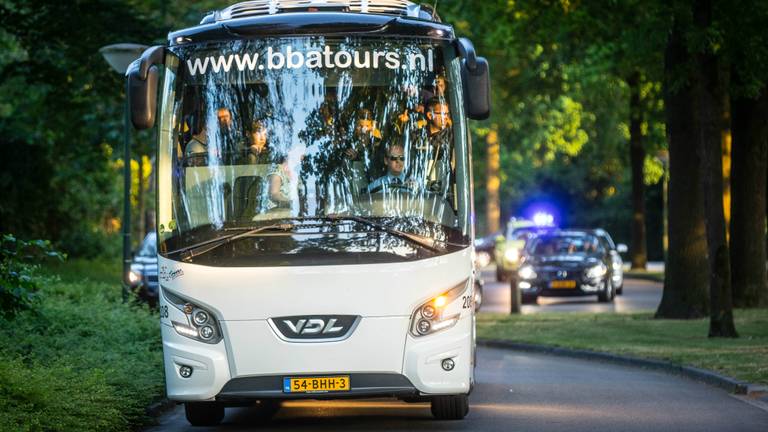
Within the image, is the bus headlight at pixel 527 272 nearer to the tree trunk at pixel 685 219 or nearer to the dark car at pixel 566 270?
the dark car at pixel 566 270

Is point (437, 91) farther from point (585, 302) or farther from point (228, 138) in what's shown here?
point (585, 302)

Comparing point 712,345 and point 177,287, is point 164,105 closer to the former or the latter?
point 177,287

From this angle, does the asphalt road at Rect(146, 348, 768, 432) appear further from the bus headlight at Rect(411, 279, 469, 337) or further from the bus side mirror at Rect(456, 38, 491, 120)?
the bus side mirror at Rect(456, 38, 491, 120)

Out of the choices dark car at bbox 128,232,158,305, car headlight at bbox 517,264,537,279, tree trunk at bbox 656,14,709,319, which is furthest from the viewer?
car headlight at bbox 517,264,537,279

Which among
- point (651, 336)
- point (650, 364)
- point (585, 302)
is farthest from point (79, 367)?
point (585, 302)

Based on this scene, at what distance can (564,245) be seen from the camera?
113ft

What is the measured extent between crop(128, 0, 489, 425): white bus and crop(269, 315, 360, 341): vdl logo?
1cm

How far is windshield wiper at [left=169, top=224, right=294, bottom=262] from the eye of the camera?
11.3 metres

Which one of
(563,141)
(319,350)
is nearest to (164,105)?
(319,350)

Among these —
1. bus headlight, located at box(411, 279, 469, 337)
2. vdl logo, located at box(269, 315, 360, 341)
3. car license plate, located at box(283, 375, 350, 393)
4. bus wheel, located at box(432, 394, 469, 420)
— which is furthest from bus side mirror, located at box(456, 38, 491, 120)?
bus wheel, located at box(432, 394, 469, 420)

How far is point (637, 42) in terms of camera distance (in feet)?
75.6

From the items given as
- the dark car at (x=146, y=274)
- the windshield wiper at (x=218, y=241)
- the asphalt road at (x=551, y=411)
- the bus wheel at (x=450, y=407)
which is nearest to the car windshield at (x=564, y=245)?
the dark car at (x=146, y=274)

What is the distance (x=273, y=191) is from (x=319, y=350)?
129cm

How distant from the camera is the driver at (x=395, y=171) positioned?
38.0 feet
